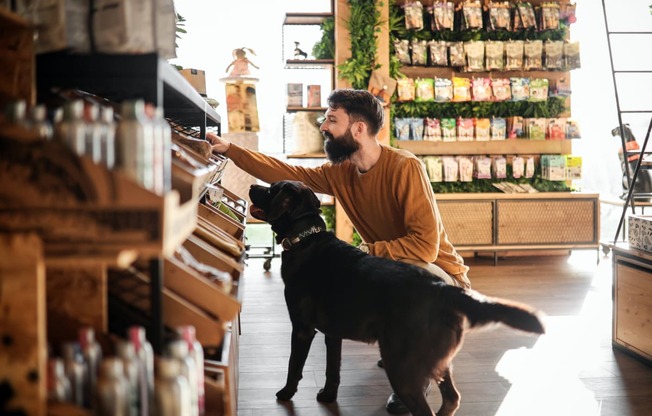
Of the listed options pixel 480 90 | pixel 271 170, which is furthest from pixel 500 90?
pixel 271 170

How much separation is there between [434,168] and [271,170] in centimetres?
377

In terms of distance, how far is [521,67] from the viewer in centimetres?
707

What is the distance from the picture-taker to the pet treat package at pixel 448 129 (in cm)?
703

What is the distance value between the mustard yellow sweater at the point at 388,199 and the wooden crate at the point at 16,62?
1.93 metres

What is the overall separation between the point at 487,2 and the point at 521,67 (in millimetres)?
776

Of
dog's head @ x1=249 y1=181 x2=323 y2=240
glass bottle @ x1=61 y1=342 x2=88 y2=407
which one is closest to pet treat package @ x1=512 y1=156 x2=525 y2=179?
Answer: dog's head @ x1=249 y1=181 x2=323 y2=240

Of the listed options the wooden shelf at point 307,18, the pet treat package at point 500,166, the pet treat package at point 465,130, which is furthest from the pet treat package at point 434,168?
the wooden shelf at point 307,18

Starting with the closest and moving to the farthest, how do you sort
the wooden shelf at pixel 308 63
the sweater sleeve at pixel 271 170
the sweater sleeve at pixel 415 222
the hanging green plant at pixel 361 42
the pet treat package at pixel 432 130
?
the sweater sleeve at pixel 415 222, the sweater sleeve at pixel 271 170, the hanging green plant at pixel 361 42, the wooden shelf at pixel 308 63, the pet treat package at pixel 432 130

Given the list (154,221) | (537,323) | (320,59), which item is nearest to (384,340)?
(537,323)

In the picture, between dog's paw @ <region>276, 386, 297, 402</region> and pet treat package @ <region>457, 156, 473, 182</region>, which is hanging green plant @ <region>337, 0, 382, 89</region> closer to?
pet treat package @ <region>457, 156, 473, 182</region>

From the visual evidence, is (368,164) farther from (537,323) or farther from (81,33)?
(81,33)

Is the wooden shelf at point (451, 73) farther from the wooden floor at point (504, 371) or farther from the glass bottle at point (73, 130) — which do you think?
the glass bottle at point (73, 130)

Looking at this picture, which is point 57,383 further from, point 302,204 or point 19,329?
point 302,204

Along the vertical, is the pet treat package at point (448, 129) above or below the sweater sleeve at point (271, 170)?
above
